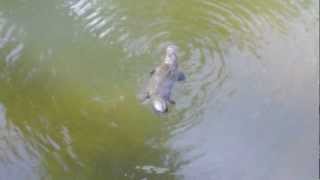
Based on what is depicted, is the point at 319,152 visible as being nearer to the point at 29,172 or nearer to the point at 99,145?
the point at 99,145

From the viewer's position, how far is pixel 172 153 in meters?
6.12

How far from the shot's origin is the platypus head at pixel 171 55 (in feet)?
22.3

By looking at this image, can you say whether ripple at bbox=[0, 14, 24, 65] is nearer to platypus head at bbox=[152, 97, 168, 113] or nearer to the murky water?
the murky water

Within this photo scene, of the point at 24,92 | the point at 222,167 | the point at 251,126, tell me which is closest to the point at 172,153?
the point at 222,167

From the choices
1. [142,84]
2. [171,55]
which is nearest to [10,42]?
[142,84]

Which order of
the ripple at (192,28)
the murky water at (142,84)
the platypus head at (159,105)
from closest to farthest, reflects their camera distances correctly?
1. the murky water at (142,84)
2. the platypus head at (159,105)
3. the ripple at (192,28)

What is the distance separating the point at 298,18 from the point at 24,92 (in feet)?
11.6

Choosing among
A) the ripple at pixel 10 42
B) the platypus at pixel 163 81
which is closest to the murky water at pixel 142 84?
the ripple at pixel 10 42

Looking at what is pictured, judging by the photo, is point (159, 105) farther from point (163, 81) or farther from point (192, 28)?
point (192, 28)

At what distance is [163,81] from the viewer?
659 centimetres

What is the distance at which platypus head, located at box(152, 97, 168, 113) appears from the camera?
6340 millimetres

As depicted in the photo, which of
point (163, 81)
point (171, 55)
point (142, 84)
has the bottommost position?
point (142, 84)

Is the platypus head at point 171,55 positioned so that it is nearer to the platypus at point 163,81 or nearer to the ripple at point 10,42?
the platypus at point 163,81

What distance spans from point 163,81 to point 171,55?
42 cm
